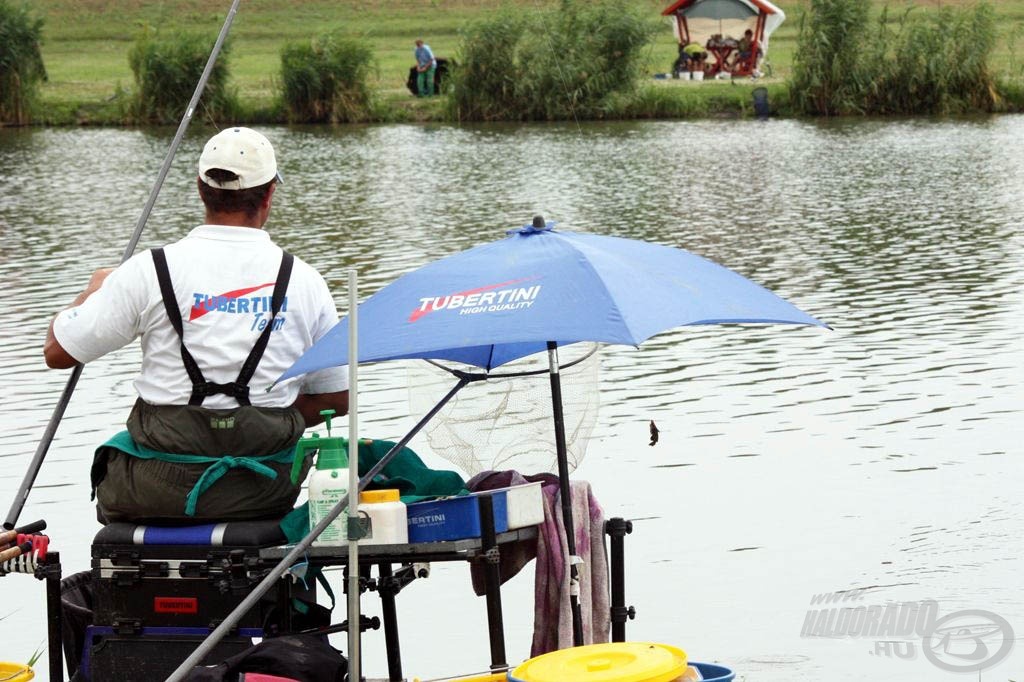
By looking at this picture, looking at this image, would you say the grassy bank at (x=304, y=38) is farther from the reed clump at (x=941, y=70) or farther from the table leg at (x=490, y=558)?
the table leg at (x=490, y=558)

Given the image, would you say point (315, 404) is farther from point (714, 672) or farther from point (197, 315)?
point (714, 672)

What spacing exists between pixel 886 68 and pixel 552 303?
33280 millimetres

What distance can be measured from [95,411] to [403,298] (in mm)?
6461

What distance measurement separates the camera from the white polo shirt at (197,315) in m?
4.63

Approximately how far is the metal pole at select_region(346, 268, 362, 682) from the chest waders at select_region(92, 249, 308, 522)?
334mm

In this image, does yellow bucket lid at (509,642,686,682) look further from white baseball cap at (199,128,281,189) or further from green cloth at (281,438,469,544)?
white baseball cap at (199,128,281,189)

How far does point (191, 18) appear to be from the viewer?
5606cm

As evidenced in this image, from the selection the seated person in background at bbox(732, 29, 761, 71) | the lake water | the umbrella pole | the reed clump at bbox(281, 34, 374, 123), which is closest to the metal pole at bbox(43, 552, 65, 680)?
the umbrella pole

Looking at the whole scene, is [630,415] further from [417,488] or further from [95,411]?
[417,488]

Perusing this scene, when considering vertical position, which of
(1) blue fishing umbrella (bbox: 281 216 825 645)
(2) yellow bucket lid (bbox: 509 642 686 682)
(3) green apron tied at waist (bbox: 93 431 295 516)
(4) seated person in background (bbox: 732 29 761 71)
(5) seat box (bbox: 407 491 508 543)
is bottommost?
(4) seated person in background (bbox: 732 29 761 71)

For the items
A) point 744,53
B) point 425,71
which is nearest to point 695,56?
point 744,53

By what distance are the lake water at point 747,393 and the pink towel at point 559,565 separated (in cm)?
121

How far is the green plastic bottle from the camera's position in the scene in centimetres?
454

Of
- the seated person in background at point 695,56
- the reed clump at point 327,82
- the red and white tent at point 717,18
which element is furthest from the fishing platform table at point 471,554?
the red and white tent at point 717,18
